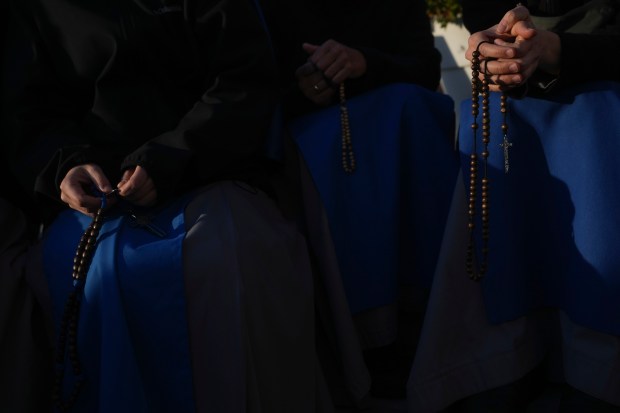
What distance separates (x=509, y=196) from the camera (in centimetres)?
198

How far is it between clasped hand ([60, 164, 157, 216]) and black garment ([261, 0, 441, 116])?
709mm

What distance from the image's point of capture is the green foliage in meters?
4.10

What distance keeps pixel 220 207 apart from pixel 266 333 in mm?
333

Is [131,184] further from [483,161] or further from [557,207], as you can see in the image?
[557,207]

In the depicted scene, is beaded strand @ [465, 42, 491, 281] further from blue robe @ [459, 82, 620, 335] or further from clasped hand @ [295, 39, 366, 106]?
clasped hand @ [295, 39, 366, 106]

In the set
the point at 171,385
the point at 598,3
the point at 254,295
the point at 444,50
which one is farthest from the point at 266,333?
the point at 444,50

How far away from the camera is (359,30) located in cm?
267

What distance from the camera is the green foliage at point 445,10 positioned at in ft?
13.5

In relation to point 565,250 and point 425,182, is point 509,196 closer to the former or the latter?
point 565,250

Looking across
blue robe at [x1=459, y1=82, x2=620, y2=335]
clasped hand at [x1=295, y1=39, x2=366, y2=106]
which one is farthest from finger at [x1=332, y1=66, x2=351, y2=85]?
blue robe at [x1=459, y1=82, x2=620, y2=335]

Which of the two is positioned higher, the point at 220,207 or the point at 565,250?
the point at 220,207

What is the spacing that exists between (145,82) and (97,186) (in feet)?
1.23

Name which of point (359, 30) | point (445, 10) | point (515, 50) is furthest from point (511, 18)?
point (445, 10)

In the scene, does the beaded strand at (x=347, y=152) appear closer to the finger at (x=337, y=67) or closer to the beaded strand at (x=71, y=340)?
the finger at (x=337, y=67)
